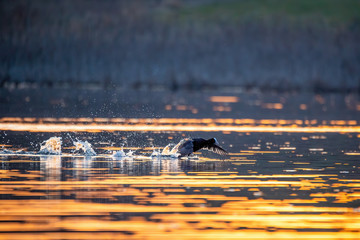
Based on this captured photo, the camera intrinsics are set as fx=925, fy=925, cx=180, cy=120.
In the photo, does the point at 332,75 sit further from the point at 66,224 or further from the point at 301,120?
the point at 66,224

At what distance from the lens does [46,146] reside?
2581cm

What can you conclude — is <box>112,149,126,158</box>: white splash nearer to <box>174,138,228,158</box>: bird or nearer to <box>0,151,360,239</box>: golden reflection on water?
<box>174,138,228,158</box>: bird

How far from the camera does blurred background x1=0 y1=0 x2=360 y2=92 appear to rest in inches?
3329

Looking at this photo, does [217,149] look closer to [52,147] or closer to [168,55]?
[52,147]

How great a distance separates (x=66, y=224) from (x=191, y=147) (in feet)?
34.8

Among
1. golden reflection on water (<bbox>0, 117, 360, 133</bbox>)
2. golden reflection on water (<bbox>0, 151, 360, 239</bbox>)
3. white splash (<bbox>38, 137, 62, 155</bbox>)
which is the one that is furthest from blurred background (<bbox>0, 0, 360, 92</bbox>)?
golden reflection on water (<bbox>0, 151, 360, 239</bbox>)

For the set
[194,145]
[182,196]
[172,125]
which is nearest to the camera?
[182,196]

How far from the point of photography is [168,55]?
8944cm

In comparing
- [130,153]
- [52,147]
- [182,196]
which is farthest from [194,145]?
[182,196]

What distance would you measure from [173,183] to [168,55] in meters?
70.3

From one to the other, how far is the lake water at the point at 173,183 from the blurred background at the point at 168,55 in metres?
45.8

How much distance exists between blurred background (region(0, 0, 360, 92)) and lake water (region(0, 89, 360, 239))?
→ 45.8 metres

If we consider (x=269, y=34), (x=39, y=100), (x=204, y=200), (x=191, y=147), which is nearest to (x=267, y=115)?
(x=39, y=100)

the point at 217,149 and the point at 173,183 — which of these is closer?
the point at 173,183
